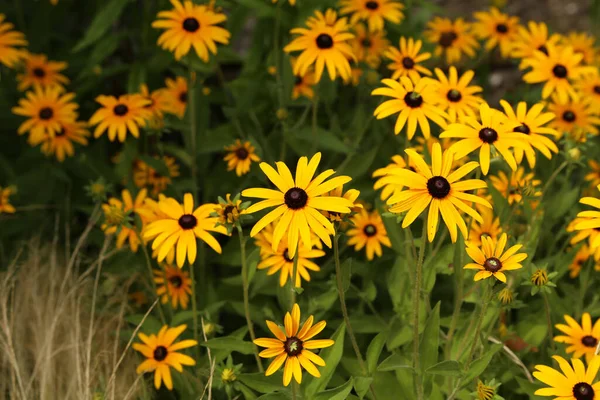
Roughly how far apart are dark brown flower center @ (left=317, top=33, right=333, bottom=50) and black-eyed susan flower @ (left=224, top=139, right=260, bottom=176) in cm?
35

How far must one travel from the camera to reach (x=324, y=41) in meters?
1.96

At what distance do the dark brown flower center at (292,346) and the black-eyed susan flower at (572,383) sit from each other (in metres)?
0.48

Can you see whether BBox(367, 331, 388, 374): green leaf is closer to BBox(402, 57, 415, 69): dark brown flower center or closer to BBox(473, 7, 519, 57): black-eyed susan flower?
BBox(402, 57, 415, 69): dark brown flower center

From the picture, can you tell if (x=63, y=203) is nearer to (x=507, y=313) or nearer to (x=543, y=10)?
(x=507, y=313)

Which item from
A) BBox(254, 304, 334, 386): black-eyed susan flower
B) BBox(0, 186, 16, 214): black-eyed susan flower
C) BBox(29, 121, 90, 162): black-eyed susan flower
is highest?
BBox(29, 121, 90, 162): black-eyed susan flower

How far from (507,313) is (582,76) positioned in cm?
99

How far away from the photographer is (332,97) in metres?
2.31

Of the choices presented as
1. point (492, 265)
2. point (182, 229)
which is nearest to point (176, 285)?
point (182, 229)

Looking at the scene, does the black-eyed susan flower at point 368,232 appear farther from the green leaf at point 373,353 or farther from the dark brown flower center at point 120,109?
the dark brown flower center at point 120,109

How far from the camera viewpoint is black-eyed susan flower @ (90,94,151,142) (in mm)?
2068

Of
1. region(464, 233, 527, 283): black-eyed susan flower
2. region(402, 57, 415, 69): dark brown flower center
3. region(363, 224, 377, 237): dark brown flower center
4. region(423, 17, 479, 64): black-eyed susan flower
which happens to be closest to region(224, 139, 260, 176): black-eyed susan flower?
region(363, 224, 377, 237): dark brown flower center

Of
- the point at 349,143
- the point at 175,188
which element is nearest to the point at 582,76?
the point at 349,143

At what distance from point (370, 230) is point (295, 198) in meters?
0.71

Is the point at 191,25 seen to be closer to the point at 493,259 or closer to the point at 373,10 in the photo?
the point at 373,10
